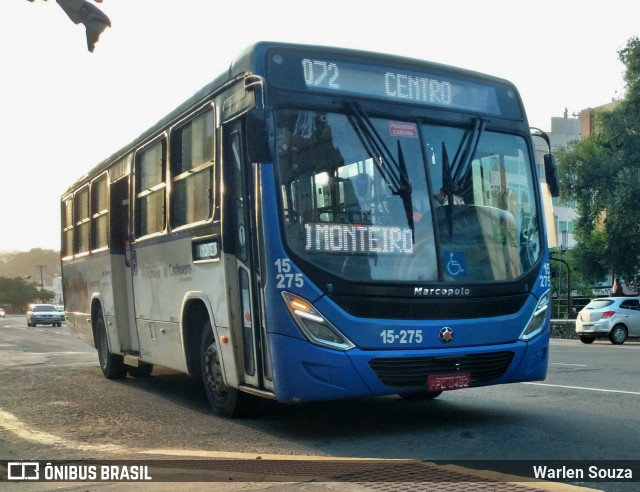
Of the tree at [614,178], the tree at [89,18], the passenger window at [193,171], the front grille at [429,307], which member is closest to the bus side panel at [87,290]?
the passenger window at [193,171]

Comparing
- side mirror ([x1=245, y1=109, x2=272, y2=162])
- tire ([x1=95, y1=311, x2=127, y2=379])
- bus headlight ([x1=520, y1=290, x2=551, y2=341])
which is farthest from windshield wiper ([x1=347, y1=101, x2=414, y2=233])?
tire ([x1=95, y1=311, x2=127, y2=379])

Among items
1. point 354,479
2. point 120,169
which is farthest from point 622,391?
point 120,169

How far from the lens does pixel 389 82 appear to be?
7.84 meters

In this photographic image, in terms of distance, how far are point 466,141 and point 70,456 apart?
175 inches

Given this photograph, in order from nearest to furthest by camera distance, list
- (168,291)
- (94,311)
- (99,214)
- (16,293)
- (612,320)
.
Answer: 1. (168,291)
2. (99,214)
3. (94,311)
4. (612,320)
5. (16,293)

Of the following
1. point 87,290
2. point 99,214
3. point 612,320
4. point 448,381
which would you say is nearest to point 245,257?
point 448,381

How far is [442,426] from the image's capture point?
7859 millimetres

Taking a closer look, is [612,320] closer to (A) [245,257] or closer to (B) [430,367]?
(B) [430,367]

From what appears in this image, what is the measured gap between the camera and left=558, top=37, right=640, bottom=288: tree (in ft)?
107

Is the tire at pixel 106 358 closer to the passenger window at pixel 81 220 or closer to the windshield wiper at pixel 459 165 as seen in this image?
the passenger window at pixel 81 220

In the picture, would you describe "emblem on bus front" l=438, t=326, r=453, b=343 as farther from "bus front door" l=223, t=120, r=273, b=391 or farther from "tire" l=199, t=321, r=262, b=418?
"tire" l=199, t=321, r=262, b=418

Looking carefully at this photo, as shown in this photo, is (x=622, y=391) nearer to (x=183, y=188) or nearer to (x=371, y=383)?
(x=371, y=383)

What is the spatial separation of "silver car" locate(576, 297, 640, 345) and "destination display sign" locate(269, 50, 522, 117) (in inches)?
762

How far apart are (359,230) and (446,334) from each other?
118cm
